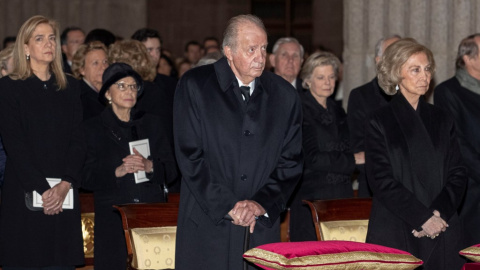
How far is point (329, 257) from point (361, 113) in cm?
306

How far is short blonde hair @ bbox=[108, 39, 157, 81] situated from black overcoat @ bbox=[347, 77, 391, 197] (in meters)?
1.57

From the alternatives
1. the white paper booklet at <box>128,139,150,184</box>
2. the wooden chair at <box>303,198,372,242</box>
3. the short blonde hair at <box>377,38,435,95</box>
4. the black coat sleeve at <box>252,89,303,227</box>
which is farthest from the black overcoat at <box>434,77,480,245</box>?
the white paper booklet at <box>128,139,150,184</box>

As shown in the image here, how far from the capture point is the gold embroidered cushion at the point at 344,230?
5.20 meters

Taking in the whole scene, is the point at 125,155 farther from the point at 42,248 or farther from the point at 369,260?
the point at 369,260

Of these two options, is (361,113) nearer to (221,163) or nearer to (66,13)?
(221,163)

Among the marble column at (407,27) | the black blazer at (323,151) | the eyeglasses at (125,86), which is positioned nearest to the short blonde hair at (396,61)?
the black blazer at (323,151)

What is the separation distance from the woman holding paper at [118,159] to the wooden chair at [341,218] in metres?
1.23

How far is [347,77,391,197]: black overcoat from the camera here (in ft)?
21.0

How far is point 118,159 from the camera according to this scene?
5.88m

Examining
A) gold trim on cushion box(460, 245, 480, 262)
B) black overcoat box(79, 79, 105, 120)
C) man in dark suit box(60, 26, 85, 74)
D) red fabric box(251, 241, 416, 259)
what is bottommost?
gold trim on cushion box(460, 245, 480, 262)

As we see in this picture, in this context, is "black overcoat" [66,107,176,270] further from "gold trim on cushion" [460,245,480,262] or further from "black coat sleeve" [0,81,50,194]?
"gold trim on cushion" [460,245,480,262]

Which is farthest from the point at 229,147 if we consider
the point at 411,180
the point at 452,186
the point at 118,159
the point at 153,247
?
the point at 118,159

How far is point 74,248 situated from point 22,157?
25.8 inches

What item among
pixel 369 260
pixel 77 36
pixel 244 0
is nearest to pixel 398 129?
pixel 369 260
